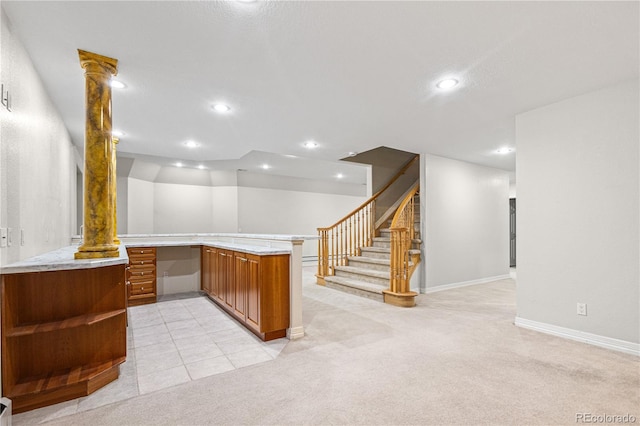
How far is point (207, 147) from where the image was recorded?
565 centimetres

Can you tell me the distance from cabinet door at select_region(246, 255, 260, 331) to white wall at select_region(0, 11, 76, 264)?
73.1 inches

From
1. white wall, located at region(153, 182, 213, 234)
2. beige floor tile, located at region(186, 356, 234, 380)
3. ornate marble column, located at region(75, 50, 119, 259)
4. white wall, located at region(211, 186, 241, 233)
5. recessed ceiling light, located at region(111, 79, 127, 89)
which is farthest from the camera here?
white wall, located at region(211, 186, 241, 233)

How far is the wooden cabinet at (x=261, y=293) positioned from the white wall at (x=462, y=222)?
3306mm

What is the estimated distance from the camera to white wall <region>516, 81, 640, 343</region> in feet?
9.74

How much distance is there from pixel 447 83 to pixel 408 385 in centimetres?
274

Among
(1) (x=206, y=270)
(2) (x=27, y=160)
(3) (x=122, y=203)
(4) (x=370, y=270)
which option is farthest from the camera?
(3) (x=122, y=203)

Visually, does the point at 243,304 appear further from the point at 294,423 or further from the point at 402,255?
the point at 402,255

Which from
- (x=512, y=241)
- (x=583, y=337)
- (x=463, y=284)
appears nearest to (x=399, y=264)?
(x=463, y=284)

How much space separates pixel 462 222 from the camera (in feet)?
20.3

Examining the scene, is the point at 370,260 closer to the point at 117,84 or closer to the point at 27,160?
the point at 117,84

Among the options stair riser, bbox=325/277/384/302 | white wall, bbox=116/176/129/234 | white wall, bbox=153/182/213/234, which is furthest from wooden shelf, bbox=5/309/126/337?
white wall, bbox=153/182/213/234

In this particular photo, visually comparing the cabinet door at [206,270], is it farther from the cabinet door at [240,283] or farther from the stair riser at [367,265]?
the stair riser at [367,265]

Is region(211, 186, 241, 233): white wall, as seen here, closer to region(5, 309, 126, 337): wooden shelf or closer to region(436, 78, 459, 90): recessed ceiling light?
region(5, 309, 126, 337): wooden shelf

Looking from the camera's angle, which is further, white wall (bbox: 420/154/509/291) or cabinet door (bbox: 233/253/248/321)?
white wall (bbox: 420/154/509/291)
